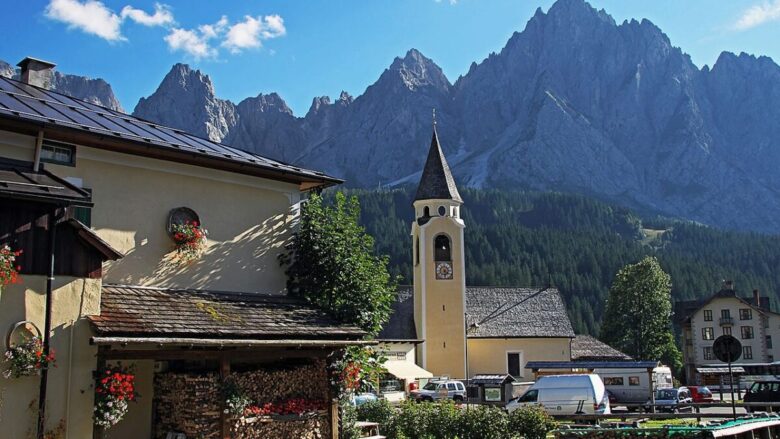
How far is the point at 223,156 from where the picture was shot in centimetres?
1686

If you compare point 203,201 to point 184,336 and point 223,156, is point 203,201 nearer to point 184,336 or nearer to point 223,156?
point 223,156

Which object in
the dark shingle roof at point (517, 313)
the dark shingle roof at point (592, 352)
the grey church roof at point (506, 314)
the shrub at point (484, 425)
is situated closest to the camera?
the shrub at point (484, 425)

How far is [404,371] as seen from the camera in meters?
40.4

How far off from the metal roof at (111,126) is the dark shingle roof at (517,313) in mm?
40320

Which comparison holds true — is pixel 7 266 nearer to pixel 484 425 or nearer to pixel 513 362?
pixel 484 425

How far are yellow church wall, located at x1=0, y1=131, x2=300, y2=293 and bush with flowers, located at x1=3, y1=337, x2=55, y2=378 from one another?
3.06m

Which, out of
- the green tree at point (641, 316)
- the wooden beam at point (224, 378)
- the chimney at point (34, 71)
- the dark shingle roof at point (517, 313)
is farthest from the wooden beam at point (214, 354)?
the green tree at point (641, 316)

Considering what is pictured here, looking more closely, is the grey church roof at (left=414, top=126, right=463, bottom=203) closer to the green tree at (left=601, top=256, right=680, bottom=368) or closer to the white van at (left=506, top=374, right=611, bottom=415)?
the white van at (left=506, top=374, right=611, bottom=415)

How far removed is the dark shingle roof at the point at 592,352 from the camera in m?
58.5

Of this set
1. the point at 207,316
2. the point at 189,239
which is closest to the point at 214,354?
the point at 207,316

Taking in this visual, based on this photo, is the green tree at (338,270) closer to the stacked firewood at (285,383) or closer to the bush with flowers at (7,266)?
the stacked firewood at (285,383)

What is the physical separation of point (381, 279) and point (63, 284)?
7855mm

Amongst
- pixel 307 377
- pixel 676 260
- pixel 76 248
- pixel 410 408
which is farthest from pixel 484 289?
pixel 676 260

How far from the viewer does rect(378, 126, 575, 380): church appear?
2074 inches
